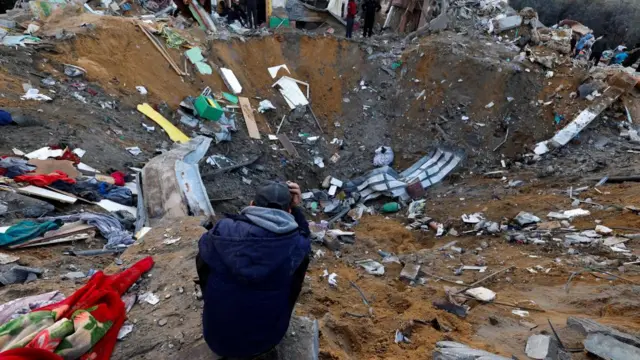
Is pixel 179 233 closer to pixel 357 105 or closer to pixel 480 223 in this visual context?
pixel 480 223

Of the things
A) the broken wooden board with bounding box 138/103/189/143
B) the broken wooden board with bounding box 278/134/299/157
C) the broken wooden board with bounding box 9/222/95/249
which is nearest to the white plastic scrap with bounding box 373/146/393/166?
the broken wooden board with bounding box 278/134/299/157

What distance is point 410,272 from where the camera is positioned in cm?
512

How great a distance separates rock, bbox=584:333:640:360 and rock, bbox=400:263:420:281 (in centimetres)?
208

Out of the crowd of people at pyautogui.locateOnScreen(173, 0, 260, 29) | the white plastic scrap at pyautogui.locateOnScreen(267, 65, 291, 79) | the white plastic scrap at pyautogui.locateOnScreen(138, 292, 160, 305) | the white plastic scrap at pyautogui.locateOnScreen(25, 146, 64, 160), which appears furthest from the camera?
the crowd of people at pyautogui.locateOnScreen(173, 0, 260, 29)

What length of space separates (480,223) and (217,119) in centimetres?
543

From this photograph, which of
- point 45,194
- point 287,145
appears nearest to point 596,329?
point 45,194

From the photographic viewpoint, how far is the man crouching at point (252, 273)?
2352 mm

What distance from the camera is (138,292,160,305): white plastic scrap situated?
3.45 meters

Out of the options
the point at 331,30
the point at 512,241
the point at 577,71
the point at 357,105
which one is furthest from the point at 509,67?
the point at 331,30

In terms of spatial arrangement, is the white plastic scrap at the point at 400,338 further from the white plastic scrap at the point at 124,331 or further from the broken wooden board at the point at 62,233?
the broken wooden board at the point at 62,233

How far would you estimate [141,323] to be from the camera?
319 cm

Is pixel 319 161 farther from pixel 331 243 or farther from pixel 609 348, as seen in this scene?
pixel 609 348

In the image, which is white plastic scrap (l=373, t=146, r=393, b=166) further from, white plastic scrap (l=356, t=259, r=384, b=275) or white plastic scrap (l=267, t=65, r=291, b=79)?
white plastic scrap (l=356, t=259, r=384, b=275)

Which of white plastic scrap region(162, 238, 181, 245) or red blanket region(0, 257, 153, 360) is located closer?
red blanket region(0, 257, 153, 360)
